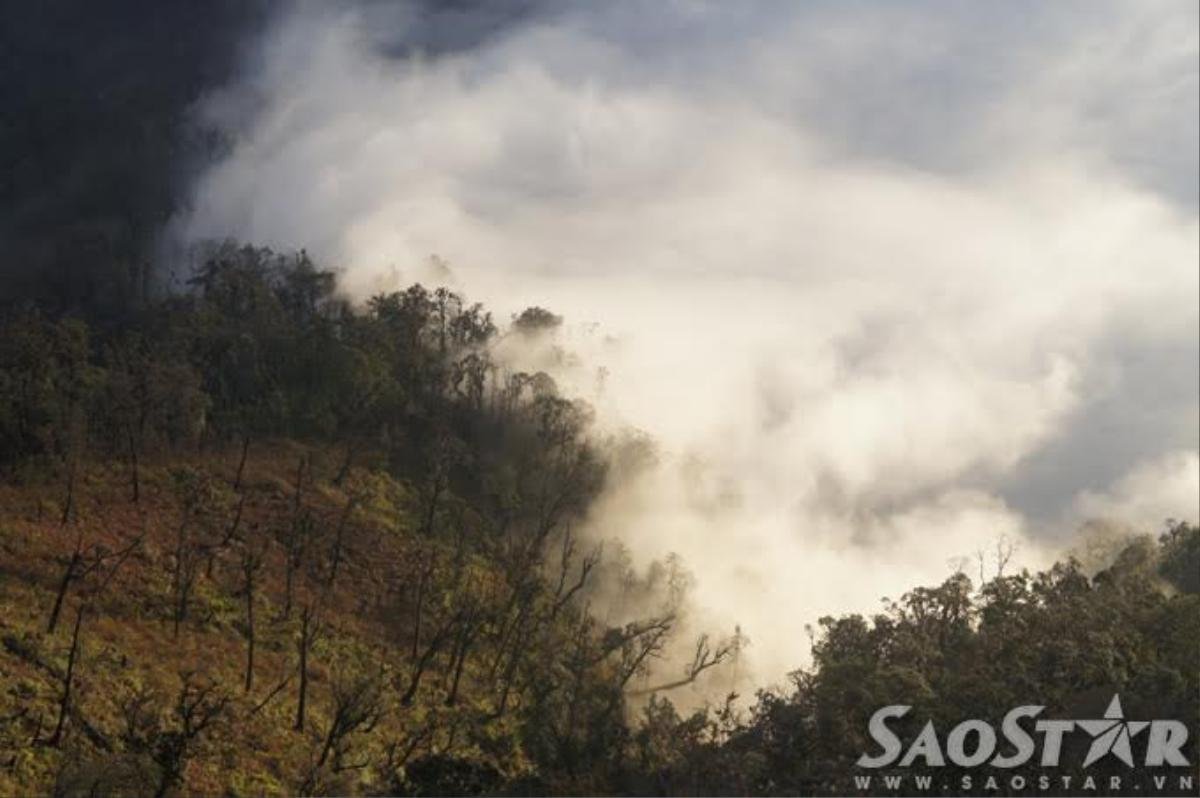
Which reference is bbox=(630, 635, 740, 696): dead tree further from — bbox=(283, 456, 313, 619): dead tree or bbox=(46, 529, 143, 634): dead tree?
bbox=(46, 529, 143, 634): dead tree

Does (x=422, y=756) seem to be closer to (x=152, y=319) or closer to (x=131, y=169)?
(x=152, y=319)

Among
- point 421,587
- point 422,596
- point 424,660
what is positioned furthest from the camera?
point 422,596

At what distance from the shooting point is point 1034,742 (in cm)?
4566

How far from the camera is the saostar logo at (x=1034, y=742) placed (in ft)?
146

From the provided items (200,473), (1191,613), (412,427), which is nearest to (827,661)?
(1191,613)

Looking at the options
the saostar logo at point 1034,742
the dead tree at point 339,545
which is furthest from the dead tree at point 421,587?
the saostar logo at point 1034,742

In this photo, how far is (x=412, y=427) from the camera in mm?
111188

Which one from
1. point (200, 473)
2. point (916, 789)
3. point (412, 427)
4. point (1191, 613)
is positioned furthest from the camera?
point (412, 427)

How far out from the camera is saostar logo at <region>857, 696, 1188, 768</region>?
44375 millimetres

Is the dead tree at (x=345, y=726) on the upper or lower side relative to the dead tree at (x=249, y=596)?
lower

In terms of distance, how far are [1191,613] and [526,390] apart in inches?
3044

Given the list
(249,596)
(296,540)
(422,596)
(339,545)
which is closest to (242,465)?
(296,540)

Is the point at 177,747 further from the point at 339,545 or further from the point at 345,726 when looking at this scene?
the point at 339,545

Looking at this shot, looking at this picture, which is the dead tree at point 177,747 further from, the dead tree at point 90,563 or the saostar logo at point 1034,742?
the saostar logo at point 1034,742
